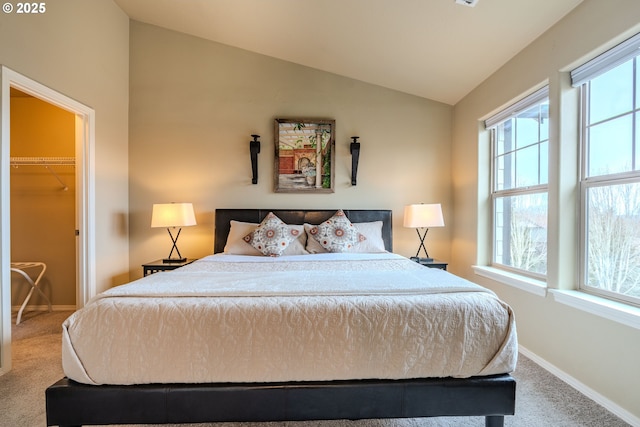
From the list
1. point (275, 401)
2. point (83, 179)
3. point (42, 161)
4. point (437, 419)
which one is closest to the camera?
point (275, 401)

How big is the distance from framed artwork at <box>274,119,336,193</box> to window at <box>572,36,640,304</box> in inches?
88.3

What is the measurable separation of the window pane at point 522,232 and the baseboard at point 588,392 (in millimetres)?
675

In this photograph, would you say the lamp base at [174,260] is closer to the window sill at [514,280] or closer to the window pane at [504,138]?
the window sill at [514,280]

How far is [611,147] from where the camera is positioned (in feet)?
6.08

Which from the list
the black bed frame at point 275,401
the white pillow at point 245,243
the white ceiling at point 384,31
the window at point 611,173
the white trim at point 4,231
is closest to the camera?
the black bed frame at point 275,401

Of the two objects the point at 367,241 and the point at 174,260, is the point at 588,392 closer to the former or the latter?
the point at 367,241

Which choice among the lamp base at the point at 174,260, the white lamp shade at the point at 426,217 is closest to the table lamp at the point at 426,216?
the white lamp shade at the point at 426,217

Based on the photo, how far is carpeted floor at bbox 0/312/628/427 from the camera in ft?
5.15

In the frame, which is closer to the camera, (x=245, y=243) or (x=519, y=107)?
(x=519, y=107)

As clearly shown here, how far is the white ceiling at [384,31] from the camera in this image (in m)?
2.19

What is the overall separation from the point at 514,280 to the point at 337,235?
159 cm

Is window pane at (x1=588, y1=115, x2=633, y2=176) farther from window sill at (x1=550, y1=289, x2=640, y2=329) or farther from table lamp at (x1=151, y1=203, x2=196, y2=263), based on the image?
table lamp at (x1=151, y1=203, x2=196, y2=263)

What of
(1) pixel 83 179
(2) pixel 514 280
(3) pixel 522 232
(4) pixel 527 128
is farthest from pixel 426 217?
(1) pixel 83 179

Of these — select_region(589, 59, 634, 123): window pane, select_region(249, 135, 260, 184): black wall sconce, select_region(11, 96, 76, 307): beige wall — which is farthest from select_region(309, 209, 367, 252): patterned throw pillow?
select_region(11, 96, 76, 307): beige wall
